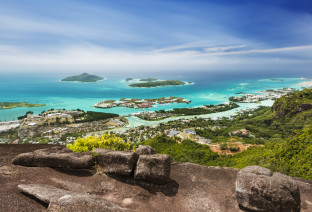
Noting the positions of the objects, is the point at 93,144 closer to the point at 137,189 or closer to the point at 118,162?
the point at 118,162

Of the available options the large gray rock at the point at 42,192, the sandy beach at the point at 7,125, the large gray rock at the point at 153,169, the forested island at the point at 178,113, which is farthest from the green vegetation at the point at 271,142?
the sandy beach at the point at 7,125

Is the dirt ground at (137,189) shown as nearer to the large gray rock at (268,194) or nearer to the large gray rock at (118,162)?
the large gray rock at (118,162)

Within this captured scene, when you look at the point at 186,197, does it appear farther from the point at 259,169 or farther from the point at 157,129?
the point at 157,129

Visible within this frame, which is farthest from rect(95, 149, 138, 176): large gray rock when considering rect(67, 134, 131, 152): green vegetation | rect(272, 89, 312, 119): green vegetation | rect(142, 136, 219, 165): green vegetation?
rect(272, 89, 312, 119): green vegetation

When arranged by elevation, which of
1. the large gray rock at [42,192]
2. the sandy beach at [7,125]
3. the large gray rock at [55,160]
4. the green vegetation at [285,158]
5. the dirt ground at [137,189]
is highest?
the large gray rock at [55,160]

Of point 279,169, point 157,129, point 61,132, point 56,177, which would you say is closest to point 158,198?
point 56,177

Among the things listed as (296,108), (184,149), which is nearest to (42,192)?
(184,149)
